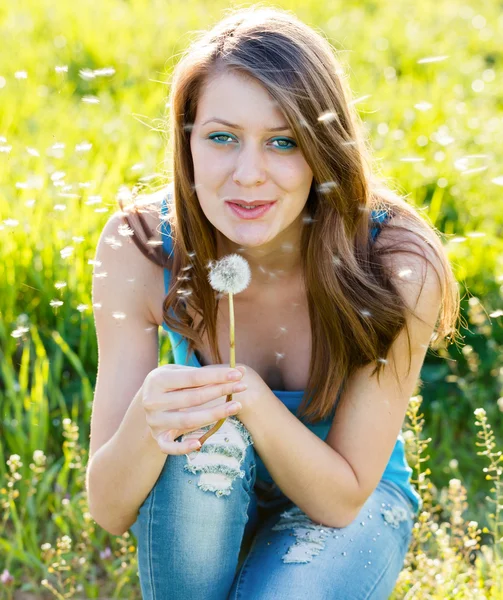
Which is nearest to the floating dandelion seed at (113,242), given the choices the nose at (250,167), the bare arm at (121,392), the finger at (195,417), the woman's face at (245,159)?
the bare arm at (121,392)

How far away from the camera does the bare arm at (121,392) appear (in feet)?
5.67

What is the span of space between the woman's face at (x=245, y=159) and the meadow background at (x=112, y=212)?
0.80ft

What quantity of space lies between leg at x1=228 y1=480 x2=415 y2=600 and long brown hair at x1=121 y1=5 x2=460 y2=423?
245 millimetres

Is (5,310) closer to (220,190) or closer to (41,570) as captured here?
(41,570)

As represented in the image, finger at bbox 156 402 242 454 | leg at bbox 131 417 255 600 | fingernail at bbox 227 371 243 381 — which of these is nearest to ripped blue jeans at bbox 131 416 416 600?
leg at bbox 131 417 255 600

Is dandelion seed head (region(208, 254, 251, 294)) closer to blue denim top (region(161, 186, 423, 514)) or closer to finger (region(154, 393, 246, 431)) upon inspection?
finger (region(154, 393, 246, 431))

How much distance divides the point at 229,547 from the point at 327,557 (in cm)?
21

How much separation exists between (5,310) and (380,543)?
1.56m

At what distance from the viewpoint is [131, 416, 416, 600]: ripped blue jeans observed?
1.71 m

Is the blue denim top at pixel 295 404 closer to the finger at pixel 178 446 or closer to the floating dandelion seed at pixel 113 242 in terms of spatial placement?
the floating dandelion seed at pixel 113 242

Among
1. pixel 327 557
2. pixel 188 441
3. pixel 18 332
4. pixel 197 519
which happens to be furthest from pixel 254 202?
pixel 18 332

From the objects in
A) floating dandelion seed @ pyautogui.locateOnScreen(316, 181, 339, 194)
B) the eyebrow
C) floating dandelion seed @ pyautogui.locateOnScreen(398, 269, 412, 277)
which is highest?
the eyebrow

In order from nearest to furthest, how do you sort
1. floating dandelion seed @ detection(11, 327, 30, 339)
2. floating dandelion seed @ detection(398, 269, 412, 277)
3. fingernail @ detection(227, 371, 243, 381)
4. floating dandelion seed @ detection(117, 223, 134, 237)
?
fingernail @ detection(227, 371, 243, 381), floating dandelion seed @ detection(398, 269, 412, 277), floating dandelion seed @ detection(117, 223, 134, 237), floating dandelion seed @ detection(11, 327, 30, 339)

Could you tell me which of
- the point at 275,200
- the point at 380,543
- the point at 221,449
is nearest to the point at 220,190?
the point at 275,200
